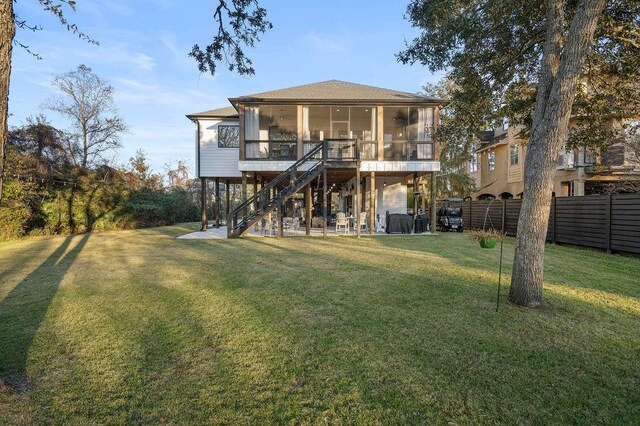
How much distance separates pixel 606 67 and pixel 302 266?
7.64m

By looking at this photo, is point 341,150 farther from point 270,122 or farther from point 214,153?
point 214,153

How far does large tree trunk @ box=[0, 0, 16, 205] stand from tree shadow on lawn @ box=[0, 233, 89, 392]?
5.17ft

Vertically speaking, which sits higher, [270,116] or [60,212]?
[270,116]

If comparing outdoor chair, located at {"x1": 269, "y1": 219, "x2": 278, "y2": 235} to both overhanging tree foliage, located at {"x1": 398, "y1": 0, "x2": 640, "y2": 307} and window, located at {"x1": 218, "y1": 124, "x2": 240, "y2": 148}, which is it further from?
overhanging tree foliage, located at {"x1": 398, "y1": 0, "x2": 640, "y2": 307}

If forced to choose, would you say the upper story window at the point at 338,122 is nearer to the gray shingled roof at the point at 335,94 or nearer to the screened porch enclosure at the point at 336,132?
the screened porch enclosure at the point at 336,132

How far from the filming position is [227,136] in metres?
16.4

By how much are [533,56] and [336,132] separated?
10086mm

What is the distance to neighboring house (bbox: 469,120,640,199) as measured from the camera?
14866mm

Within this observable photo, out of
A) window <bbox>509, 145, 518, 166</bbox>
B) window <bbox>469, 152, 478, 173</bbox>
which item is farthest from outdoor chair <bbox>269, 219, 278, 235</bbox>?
window <bbox>469, 152, 478, 173</bbox>

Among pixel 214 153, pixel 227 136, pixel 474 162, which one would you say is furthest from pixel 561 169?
pixel 214 153

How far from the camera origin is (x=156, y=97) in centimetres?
1806

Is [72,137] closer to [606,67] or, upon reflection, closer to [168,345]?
[168,345]

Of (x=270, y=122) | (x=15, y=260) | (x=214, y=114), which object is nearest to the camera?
(x=15, y=260)

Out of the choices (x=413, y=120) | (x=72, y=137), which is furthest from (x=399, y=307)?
(x=72, y=137)
